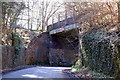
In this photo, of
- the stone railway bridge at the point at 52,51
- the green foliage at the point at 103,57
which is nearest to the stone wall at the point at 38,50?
the stone railway bridge at the point at 52,51

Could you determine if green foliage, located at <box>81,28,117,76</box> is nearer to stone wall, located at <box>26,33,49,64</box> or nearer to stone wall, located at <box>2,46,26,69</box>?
stone wall, located at <box>2,46,26,69</box>

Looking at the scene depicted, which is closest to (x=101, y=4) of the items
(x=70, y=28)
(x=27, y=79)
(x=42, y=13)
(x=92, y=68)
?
(x=92, y=68)

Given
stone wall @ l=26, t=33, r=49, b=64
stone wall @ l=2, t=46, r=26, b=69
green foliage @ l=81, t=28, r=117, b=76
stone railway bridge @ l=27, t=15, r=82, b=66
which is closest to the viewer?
green foliage @ l=81, t=28, r=117, b=76

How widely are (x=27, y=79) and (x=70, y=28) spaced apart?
10.5m

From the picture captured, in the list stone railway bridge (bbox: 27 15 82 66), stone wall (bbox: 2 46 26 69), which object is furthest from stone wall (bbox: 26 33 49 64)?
stone wall (bbox: 2 46 26 69)

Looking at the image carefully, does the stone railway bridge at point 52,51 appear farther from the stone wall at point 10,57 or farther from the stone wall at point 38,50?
the stone wall at point 10,57

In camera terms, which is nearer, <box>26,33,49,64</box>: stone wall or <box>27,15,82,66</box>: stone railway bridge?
<box>26,33,49,64</box>: stone wall

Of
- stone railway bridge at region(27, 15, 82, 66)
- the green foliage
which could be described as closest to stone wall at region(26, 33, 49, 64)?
stone railway bridge at region(27, 15, 82, 66)

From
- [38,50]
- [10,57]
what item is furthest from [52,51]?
[10,57]

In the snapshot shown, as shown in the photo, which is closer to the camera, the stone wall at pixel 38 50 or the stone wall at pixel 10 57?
the stone wall at pixel 10 57

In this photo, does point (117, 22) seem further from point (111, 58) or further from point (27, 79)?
point (27, 79)

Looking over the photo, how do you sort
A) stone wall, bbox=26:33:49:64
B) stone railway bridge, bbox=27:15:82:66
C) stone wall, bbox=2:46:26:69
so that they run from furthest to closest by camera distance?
stone railway bridge, bbox=27:15:82:66, stone wall, bbox=26:33:49:64, stone wall, bbox=2:46:26:69

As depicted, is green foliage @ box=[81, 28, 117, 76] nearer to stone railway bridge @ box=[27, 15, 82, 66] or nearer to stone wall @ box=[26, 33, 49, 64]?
stone wall @ box=[26, 33, 49, 64]

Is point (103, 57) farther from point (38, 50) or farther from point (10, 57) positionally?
A: point (38, 50)
